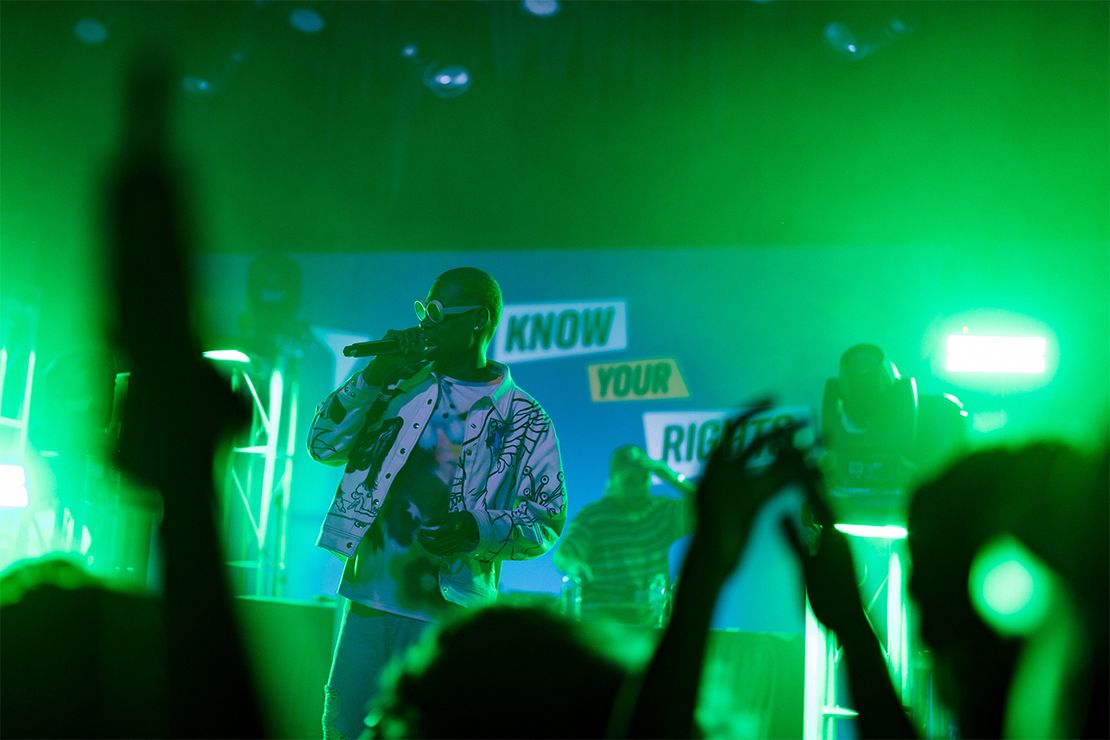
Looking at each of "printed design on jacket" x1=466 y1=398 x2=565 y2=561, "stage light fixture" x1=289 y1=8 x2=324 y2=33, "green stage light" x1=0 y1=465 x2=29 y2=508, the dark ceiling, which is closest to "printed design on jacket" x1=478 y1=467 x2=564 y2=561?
"printed design on jacket" x1=466 y1=398 x2=565 y2=561

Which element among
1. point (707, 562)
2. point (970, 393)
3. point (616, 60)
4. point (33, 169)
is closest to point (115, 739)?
point (707, 562)

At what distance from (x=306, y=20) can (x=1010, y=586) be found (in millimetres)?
3517

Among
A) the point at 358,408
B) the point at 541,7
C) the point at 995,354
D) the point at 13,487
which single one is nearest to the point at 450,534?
the point at 358,408

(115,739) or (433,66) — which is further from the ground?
(433,66)

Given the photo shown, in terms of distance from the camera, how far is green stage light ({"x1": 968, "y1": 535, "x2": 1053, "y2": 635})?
57 cm

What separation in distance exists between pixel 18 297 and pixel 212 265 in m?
1.03

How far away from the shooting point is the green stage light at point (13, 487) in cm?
454

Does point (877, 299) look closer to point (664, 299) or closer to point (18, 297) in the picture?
point (664, 299)

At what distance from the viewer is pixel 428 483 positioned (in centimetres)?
155

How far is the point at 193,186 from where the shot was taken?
445 cm

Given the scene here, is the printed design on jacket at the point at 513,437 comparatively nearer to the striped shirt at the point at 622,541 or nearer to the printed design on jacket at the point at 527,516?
the printed design on jacket at the point at 527,516

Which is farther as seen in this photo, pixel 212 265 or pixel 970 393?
pixel 212 265

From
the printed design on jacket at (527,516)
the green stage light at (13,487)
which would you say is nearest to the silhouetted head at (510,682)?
the printed design on jacket at (527,516)

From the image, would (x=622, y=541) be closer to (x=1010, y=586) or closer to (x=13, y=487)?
(x=13, y=487)
